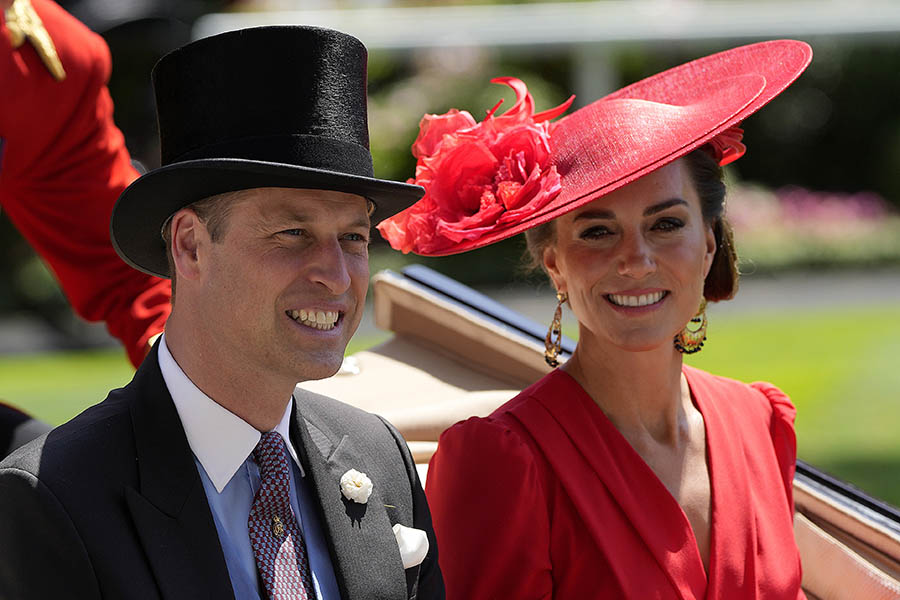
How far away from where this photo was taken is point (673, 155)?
231 centimetres

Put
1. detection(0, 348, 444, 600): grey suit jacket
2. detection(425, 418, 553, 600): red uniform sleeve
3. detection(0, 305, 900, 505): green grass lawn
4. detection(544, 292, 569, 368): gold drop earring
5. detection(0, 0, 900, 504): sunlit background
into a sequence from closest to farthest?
1. detection(0, 348, 444, 600): grey suit jacket
2. detection(425, 418, 553, 600): red uniform sleeve
3. detection(544, 292, 569, 368): gold drop earring
4. detection(0, 305, 900, 505): green grass lawn
5. detection(0, 0, 900, 504): sunlit background

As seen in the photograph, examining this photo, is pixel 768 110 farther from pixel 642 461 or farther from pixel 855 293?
pixel 642 461

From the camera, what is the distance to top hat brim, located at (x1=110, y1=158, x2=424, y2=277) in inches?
69.9

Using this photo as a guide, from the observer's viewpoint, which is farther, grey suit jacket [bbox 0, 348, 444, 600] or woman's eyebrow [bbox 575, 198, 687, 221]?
woman's eyebrow [bbox 575, 198, 687, 221]

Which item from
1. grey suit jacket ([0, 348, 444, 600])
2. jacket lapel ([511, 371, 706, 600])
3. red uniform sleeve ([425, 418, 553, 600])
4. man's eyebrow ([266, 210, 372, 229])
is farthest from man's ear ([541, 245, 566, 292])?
man's eyebrow ([266, 210, 372, 229])

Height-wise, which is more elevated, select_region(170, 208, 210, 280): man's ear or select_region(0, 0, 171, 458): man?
select_region(170, 208, 210, 280): man's ear

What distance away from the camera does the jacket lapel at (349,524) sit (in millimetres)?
1951

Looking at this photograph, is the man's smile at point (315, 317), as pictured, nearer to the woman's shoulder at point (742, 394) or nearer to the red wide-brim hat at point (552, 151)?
the red wide-brim hat at point (552, 151)

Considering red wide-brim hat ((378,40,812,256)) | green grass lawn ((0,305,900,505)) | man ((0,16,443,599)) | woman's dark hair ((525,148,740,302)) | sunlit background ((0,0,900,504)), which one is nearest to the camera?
man ((0,16,443,599))

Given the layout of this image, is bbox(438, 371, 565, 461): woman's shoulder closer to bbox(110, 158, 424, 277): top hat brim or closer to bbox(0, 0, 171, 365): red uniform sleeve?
bbox(110, 158, 424, 277): top hat brim

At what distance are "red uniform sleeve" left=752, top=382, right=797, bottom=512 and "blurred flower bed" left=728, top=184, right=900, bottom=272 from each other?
1018 centimetres

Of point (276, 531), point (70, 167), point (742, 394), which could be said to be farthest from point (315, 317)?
point (70, 167)

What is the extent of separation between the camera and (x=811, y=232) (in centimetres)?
1348

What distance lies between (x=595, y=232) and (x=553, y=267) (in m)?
0.16
